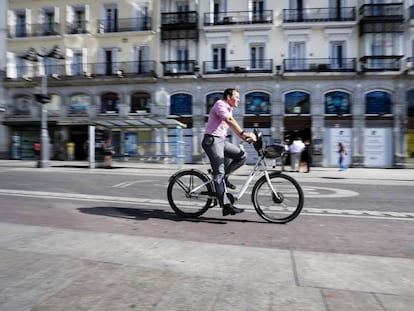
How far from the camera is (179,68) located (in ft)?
86.7

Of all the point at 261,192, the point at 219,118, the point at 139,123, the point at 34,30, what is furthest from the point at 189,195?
the point at 34,30

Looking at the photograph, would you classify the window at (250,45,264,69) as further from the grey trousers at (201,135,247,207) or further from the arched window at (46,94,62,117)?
the grey trousers at (201,135,247,207)

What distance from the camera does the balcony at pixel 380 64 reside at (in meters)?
23.9

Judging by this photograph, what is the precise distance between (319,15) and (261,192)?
23.6m

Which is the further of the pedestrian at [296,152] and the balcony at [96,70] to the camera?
the balcony at [96,70]

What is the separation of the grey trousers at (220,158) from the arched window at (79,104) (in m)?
24.9

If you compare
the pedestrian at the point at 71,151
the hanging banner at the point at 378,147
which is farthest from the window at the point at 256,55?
the pedestrian at the point at 71,151

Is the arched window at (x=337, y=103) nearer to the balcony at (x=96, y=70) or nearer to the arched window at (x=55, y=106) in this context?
the balcony at (x=96, y=70)

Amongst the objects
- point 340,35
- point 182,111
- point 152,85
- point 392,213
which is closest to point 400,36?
point 340,35

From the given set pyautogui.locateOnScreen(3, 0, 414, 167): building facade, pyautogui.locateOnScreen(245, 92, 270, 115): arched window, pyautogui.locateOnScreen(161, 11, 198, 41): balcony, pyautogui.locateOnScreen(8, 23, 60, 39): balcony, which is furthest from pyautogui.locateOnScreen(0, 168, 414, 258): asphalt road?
pyautogui.locateOnScreen(8, 23, 60, 39): balcony

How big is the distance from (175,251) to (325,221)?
105 inches

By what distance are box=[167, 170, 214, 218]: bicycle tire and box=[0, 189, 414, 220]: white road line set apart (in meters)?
1.07

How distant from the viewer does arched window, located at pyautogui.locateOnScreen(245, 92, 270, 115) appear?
25.4 metres

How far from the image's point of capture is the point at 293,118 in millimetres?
25000
